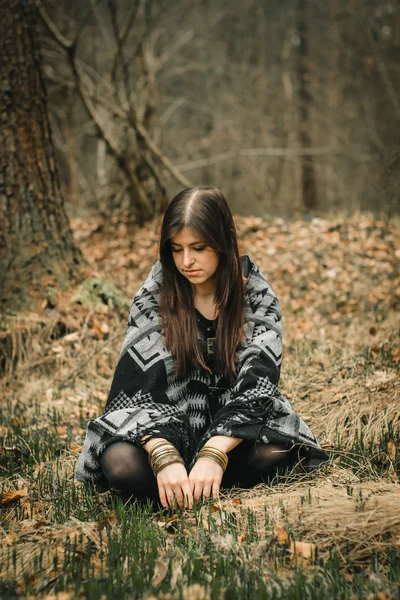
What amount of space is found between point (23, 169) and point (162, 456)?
11.3 feet

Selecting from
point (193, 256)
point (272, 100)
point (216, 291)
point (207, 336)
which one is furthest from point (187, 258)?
point (272, 100)

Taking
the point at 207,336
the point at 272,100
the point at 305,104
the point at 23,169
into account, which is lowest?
the point at 207,336

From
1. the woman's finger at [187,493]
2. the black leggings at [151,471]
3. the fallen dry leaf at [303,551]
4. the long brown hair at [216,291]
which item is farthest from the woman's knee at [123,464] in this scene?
the fallen dry leaf at [303,551]

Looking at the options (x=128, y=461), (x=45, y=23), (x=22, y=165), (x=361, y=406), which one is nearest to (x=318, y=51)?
(x=45, y=23)

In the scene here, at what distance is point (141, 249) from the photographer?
8.40 metres

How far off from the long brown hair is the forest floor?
2.31ft

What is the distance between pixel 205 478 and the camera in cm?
257

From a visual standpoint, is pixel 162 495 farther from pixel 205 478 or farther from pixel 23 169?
pixel 23 169

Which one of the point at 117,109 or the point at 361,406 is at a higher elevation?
the point at 117,109

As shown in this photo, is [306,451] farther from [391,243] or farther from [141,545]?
[391,243]

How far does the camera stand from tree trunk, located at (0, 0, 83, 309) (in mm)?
5129

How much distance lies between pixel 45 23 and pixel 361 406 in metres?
6.58

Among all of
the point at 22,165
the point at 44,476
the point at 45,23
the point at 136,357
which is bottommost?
the point at 44,476

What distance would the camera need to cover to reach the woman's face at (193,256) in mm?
2861
